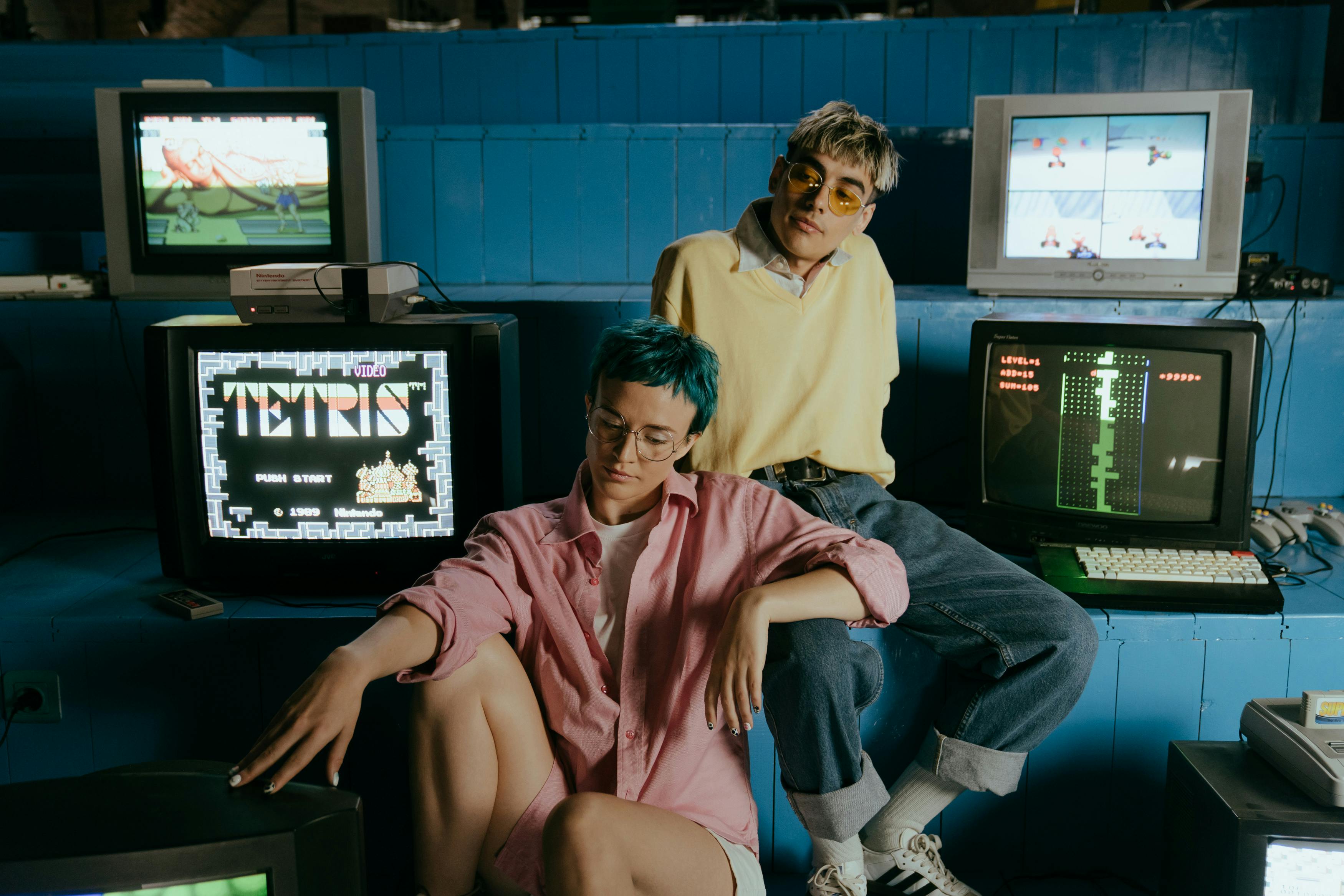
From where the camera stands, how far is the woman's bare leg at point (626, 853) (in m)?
1.24

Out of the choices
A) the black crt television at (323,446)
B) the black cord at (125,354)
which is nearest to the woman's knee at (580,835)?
the black crt television at (323,446)

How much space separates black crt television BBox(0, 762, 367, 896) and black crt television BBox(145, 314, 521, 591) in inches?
33.4

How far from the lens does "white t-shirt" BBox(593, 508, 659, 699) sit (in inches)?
59.9

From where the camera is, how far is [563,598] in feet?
4.98

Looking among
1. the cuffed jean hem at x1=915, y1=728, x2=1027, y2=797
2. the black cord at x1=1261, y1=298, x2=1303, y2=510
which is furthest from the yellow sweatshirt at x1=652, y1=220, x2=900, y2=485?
the black cord at x1=1261, y1=298, x2=1303, y2=510

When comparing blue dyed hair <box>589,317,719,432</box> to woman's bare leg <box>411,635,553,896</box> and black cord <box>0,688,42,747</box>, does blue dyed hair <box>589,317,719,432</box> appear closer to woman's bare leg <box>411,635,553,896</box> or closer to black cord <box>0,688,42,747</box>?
woman's bare leg <box>411,635,553,896</box>

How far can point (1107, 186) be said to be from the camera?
8.25 ft

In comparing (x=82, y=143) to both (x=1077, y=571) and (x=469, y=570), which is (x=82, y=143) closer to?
(x=469, y=570)

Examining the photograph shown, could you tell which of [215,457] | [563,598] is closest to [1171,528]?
[563,598]

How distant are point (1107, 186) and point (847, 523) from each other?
1.29m

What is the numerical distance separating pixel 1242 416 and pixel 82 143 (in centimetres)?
361

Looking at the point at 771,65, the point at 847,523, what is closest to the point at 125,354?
the point at 847,523

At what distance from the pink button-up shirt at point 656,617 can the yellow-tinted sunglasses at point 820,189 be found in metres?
0.69

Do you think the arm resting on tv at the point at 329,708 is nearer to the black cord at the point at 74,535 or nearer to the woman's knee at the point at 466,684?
the woman's knee at the point at 466,684
